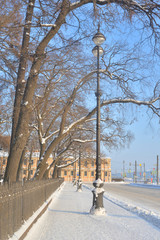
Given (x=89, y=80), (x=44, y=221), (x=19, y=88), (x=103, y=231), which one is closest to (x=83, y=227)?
(x=103, y=231)

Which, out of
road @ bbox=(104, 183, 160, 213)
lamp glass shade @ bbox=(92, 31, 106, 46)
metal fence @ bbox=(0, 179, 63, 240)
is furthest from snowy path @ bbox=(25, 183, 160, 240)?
lamp glass shade @ bbox=(92, 31, 106, 46)

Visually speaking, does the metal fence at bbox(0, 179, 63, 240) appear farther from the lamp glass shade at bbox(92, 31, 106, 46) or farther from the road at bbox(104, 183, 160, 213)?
the road at bbox(104, 183, 160, 213)

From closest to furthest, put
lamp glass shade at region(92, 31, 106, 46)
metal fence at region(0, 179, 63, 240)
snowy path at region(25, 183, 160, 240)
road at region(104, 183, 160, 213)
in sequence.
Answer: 1. metal fence at region(0, 179, 63, 240)
2. snowy path at region(25, 183, 160, 240)
3. lamp glass shade at region(92, 31, 106, 46)
4. road at region(104, 183, 160, 213)

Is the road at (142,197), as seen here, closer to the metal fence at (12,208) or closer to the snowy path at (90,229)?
the snowy path at (90,229)

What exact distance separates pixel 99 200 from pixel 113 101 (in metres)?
5.25

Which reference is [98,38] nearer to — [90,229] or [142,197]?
[90,229]

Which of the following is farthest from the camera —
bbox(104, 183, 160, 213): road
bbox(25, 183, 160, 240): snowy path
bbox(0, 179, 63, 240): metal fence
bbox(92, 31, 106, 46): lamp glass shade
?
bbox(104, 183, 160, 213): road

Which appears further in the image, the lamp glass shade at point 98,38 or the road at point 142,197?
the road at point 142,197

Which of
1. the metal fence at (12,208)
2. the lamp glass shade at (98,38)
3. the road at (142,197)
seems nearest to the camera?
the metal fence at (12,208)

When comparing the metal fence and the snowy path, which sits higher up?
the metal fence

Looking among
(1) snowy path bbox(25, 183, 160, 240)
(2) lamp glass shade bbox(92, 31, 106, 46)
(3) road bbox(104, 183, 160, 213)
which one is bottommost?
(3) road bbox(104, 183, 160, 213)

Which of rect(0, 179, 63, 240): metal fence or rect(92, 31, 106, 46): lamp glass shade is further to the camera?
rect(92, 31, 106, 46): lamp glass shade

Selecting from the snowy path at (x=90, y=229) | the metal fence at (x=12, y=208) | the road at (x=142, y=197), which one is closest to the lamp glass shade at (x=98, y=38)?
the metal fence at (x=12, y=208)

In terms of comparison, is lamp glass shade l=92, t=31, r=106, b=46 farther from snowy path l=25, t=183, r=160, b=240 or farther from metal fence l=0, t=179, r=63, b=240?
snowy path l=25, t=183, r=160, b=240
